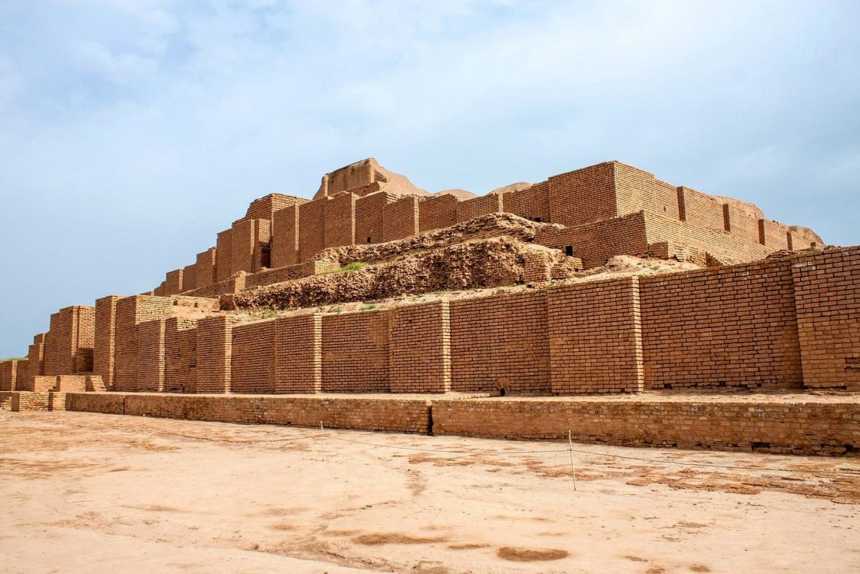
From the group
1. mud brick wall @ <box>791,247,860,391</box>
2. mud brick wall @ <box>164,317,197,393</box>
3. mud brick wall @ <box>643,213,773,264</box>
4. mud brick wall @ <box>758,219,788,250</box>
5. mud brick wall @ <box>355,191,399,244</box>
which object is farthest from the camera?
mud brick wall @ <box>355,191,399,244</box>

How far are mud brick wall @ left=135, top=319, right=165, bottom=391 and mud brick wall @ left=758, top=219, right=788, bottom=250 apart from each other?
68.4 feet

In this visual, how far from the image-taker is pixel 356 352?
41.3ft

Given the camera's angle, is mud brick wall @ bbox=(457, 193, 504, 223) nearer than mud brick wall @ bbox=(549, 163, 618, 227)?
No

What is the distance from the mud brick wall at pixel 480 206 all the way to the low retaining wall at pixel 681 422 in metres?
12.2

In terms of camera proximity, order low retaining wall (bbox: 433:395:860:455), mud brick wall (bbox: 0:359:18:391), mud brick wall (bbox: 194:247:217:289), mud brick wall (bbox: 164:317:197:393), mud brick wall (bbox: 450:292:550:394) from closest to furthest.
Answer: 1. low retaining wall (bbox: 433:395:860:455)
2. mud brick wall (bbox: 450:292:550:394)
3. mud brick wall (bbox: 164:317:197:393)
4. mud brick wall (bbox: 0:359:18:391)
5. mud brick wall (bbox: 194:247:217:289)

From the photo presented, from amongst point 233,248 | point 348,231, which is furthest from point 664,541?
point 233,248

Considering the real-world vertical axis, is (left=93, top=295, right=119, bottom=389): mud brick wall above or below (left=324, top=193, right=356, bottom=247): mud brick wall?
below

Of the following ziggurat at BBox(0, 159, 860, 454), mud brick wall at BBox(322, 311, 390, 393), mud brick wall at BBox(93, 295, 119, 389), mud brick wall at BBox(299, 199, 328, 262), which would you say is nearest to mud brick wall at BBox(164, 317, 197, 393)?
ziggurat at BBox(0, 159, 860, 454)

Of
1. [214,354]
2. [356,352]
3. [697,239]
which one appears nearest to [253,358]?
[214,354]

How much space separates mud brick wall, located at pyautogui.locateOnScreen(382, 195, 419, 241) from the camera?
2273cm

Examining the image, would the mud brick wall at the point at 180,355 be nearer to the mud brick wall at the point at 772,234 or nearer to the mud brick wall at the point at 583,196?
the mud brick wall at the point at 583,196

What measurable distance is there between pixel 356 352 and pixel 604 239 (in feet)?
20.9

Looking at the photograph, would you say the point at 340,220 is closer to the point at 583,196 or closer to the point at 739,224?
the point at 583,196

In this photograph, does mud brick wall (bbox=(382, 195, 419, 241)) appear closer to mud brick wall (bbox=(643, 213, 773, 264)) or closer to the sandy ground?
mud brick wall (bbox=(643, 213, 773, 264))
